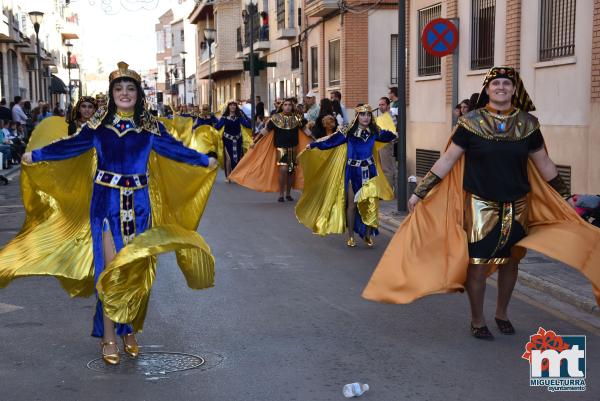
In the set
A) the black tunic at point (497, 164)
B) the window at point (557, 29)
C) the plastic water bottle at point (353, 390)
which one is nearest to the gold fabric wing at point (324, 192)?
the window at point (557, 29)

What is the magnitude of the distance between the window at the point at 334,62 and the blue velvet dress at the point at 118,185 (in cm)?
2180

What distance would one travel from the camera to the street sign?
13055mm

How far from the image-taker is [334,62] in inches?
1116

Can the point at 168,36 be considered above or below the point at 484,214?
above

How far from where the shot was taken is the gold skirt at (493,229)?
6.54m

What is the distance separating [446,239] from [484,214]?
324 millimetres

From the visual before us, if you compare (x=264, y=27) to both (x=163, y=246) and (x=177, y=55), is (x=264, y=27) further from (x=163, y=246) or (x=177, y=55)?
(x=177, y=55)

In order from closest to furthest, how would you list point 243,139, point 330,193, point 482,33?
point 330,193 < point 482,33 < point 243,139

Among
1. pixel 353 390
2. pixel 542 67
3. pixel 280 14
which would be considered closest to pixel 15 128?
pixel 280 14

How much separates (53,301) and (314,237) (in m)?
4.65

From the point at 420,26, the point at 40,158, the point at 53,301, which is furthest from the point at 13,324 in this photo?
the point at 420,26

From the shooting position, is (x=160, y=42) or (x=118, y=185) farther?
(x=160, y=42)

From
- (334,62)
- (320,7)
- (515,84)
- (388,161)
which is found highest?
(320,7)

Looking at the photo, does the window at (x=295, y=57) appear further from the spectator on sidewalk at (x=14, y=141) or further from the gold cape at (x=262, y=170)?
the gold cape at (x=262, y=170)
